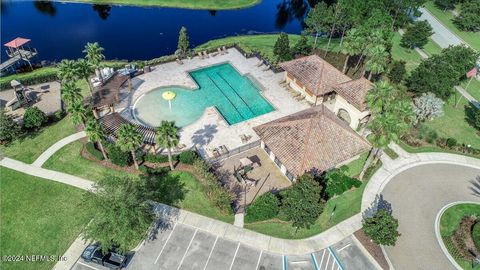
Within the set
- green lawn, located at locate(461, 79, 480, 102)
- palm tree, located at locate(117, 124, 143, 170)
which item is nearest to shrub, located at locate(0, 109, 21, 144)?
palm tree, located at locate(117, 124, 143, 170)

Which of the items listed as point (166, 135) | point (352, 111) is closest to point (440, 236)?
point (352, 111)

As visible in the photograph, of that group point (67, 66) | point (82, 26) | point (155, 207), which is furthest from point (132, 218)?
point (82, 26)

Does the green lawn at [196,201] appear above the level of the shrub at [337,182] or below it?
below

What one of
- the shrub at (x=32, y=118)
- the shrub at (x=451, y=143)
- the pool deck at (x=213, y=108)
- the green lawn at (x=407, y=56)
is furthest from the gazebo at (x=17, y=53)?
the shrub at (x=451, y=143)

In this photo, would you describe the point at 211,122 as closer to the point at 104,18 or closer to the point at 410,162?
the point at 410,162

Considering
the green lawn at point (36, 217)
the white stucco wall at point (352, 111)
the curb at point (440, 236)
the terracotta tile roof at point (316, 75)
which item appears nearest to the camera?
the green lawn at point (36, 217)

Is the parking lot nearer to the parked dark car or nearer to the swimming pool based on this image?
the parked dark car

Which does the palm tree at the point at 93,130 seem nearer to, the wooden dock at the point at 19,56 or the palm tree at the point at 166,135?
the palm tree at the point at 166,135
